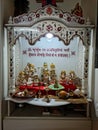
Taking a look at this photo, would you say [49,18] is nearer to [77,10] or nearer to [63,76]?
[77,10]

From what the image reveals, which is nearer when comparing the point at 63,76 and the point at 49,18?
the point at 49,18

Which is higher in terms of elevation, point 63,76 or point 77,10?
point 77,10

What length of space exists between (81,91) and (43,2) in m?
1.26

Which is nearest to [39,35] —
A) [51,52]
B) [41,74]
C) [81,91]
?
[51,52]

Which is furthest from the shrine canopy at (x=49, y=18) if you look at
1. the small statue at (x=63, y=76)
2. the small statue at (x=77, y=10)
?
the small statue at (x=63, y=76)

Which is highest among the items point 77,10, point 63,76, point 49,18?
point 77,10

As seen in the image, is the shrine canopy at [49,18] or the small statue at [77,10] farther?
the small statue at [77,10]

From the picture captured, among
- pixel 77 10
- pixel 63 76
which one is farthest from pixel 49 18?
pixel 63 76

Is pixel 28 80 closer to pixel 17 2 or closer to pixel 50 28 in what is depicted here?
pixel 50 28

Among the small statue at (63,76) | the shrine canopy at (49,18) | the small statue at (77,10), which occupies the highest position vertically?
the small statue at (77,10)

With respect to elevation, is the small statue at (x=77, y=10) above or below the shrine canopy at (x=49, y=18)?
above

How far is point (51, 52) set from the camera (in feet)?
9.93

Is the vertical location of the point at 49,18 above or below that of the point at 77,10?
below

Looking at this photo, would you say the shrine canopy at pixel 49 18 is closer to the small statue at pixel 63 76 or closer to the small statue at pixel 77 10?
the small statue at pixel 77 10
